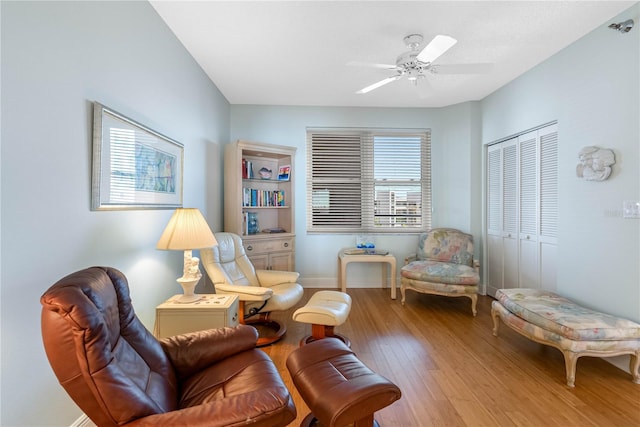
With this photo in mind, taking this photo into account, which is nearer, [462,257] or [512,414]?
[512,414]

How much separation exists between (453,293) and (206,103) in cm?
361

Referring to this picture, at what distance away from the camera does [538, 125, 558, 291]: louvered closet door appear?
312 centimetres

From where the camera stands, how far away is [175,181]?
8.61ft

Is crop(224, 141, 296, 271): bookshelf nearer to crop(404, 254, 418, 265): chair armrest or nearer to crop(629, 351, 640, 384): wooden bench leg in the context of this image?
crop(404, 254, 418, 265): chair armrest

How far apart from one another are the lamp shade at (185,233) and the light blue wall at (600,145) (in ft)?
10.4

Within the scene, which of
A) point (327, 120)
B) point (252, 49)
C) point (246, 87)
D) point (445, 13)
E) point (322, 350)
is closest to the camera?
point (322, 350)

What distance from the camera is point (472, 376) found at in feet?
7.41

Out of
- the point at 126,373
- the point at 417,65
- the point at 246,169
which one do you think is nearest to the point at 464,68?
the point at 417,65

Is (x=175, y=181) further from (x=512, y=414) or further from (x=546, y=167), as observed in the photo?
(x=546, y=167)

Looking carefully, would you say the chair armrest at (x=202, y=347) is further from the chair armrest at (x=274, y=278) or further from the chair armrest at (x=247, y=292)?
the chair armrest at (x=274, y=278)

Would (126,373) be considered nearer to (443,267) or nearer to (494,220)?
(443,267)

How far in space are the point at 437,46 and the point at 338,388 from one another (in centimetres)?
225

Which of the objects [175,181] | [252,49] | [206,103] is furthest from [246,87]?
[175,181]

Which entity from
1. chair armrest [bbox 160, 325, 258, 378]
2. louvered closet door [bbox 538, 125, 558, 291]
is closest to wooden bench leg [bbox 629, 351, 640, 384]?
louvered closet door [bbox 538, 125, 558, 291]
